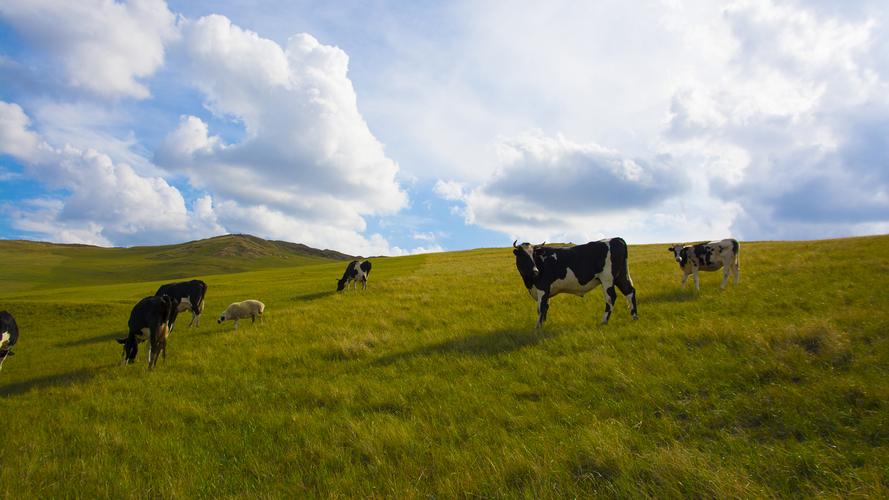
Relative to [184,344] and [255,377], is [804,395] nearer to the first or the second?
[255,377]

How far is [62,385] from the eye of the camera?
10.9 meters

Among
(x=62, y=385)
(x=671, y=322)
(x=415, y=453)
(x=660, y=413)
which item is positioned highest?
(x=671, y=322)


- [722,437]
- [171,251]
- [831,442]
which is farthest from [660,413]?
[171,251]

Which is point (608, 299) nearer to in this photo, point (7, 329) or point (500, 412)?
point (500, 412)

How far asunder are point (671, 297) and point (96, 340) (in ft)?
75.5

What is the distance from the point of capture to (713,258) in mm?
17359

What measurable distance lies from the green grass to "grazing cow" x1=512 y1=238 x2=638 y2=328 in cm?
92

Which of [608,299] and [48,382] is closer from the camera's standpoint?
[48,382]

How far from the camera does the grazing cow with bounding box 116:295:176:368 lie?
12.4 m

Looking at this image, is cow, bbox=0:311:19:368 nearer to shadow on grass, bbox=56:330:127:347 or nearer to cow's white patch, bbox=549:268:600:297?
shadow on grass, bbox=56:330:127:347

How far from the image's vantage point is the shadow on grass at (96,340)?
18.0 metres

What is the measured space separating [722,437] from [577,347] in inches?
177

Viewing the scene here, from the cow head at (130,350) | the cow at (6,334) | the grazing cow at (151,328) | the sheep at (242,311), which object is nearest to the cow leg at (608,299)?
the grazing cow at (151,328)

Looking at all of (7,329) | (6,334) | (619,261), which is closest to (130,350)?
(6,334)
